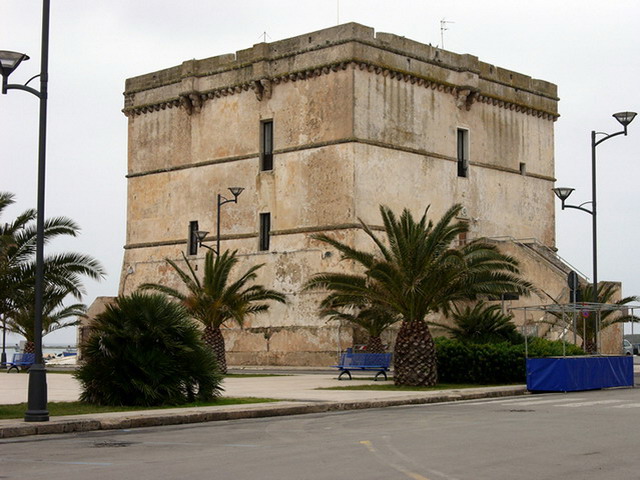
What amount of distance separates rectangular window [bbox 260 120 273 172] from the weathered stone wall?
319 millimetres

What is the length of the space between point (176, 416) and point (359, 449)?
18.1ft

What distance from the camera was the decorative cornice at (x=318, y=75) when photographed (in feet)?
142

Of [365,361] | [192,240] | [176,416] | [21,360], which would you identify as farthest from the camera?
[192,240]

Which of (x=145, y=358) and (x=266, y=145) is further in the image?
(x=266, y=145)

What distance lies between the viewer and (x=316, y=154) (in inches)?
1711

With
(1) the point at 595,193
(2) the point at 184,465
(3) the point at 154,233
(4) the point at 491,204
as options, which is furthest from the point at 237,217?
(2) the point at 184,465

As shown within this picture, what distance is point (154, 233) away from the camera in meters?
50.5

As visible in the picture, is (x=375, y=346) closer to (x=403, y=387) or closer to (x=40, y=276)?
(x=403, y=387)

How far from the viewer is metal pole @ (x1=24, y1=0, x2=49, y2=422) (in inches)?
635

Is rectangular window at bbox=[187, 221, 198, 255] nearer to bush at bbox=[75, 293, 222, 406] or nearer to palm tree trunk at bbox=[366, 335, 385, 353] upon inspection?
palm tree trunk at bbox=[366, 335, 385, 353]

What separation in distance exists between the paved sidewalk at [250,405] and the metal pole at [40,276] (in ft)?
0.91

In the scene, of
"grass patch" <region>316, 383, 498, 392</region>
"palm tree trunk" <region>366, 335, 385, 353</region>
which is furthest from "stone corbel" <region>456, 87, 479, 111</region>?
"grass patch" <region>316, 383, 498, 392</region>

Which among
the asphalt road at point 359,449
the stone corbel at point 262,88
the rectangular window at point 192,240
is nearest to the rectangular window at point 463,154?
the stone corbel at point 262,88

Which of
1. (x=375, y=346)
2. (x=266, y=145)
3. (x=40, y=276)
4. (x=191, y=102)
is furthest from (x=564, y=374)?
(x=191, y=102)
